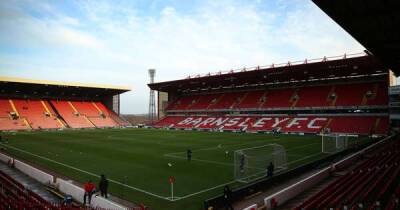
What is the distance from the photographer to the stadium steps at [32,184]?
16244mm

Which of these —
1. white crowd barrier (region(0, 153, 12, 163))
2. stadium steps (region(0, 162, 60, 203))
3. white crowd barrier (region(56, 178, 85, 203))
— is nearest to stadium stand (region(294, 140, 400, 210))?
white crowd barrier (region(56, 178, 85, 203))

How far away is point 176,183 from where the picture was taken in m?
18.6

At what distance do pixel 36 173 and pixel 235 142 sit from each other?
23.9 m

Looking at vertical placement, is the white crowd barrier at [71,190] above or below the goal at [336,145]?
below

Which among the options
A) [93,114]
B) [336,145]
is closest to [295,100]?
[336,145]

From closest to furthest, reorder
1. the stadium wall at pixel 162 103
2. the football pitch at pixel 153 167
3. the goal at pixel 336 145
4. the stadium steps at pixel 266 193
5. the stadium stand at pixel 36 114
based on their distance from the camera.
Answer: the stadium steps at pixel 266 193 < the football pitch at pixel 153 167 < the goal at pixel 336 145 < the stadium stand at pixel 36 114 < the stadium wall at pixel 162 103

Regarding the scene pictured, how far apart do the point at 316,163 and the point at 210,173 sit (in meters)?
8.30

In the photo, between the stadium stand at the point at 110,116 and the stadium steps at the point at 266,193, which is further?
the stadium stand at the point at 110,116

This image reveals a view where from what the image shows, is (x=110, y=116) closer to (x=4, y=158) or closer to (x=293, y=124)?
(x=293, y=124)

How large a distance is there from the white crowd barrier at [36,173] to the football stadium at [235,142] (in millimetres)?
76

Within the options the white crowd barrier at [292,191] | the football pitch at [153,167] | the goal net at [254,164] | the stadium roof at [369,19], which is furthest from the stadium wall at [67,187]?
the stadium roof at [369,19]

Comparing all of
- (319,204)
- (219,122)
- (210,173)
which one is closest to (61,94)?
(219,122)

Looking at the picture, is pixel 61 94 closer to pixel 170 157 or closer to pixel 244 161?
pixel 170 157

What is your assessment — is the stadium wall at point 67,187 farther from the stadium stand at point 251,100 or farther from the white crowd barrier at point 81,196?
the stadium stand at point 251,100
